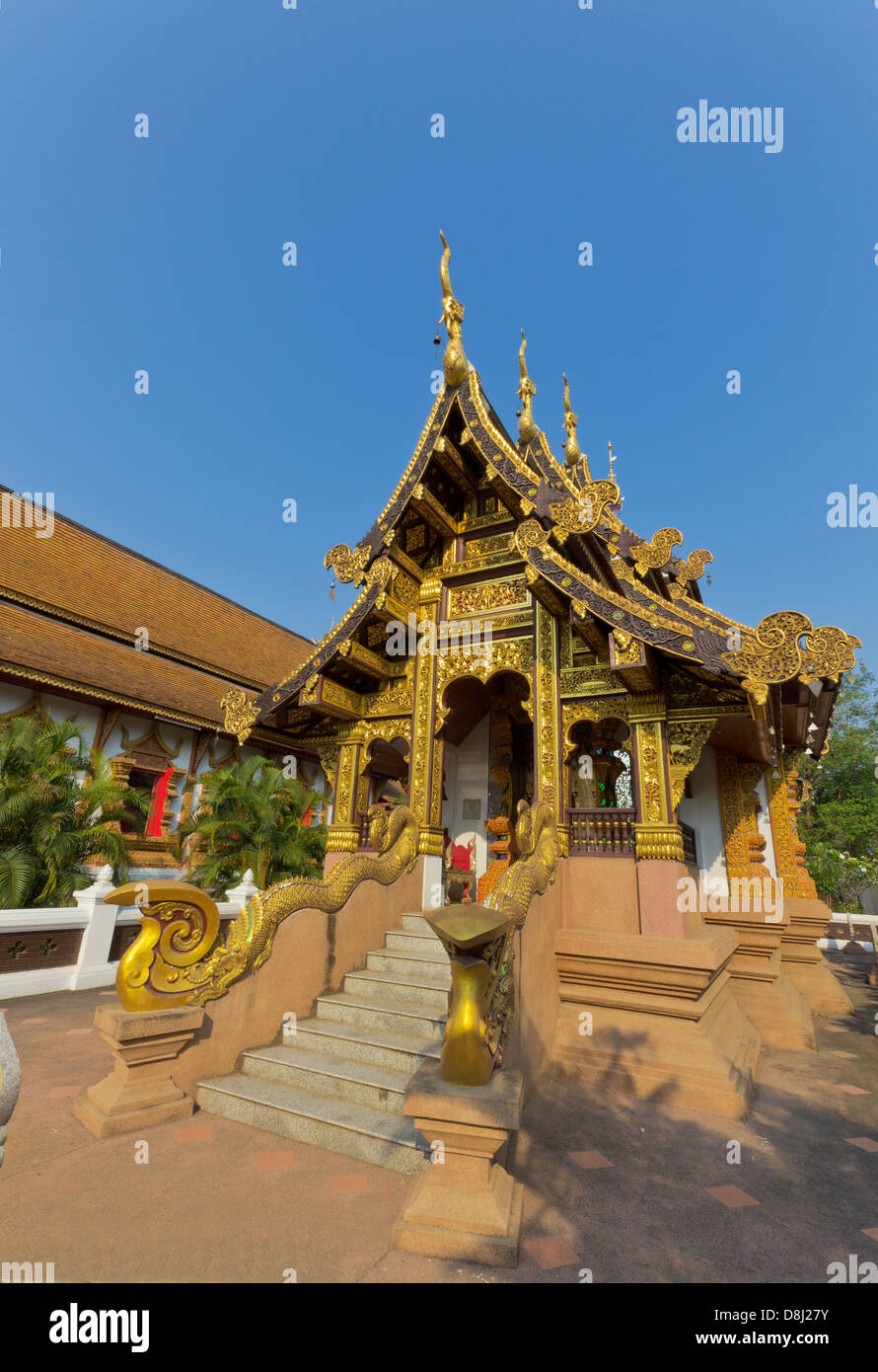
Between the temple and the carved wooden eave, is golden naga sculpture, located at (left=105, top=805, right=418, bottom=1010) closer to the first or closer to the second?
the temple

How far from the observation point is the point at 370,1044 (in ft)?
14.6

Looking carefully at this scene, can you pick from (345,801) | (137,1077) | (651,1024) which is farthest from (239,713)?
(651,1024)

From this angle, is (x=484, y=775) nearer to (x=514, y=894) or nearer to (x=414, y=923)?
(x=414, y=923)

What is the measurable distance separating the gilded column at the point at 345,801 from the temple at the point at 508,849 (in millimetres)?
40

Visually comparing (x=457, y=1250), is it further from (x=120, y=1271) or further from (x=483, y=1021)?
(x=120, y=1271)

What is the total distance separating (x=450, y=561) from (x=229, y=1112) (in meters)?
6.56

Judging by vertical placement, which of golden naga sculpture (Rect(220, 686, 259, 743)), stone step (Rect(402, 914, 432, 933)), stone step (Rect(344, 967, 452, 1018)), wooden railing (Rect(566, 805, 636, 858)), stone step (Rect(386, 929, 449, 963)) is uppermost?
golden naga sculpture (Rect(220, 686, 259, 743))

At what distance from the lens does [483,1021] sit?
3172mm

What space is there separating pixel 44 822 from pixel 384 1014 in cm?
686

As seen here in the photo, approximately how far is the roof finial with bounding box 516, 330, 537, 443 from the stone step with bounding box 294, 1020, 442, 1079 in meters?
6.84

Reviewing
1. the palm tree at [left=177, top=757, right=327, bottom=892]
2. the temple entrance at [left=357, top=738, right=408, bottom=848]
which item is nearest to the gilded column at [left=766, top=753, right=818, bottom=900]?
the temple entrance at [left=357, top=738, right=408, bottom=848]

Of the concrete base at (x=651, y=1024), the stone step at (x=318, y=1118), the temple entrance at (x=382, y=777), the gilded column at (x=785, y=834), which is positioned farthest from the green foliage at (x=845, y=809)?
the stone step at (x=318, y=1118)

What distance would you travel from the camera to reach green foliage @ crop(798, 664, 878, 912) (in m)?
22.2
